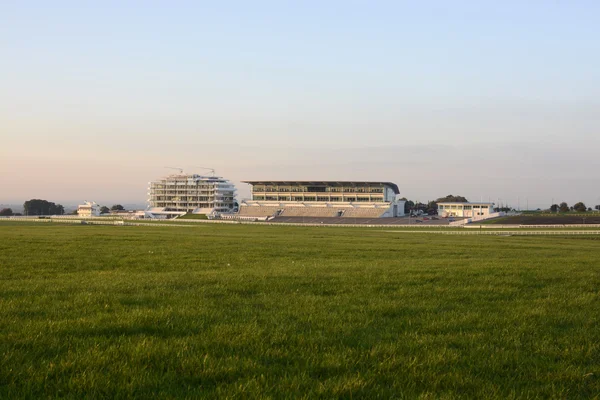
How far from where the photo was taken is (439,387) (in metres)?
5.62

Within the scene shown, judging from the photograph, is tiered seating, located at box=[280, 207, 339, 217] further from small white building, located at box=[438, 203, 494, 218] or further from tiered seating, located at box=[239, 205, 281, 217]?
small white building, located at box=[438, 203, 494, 218]

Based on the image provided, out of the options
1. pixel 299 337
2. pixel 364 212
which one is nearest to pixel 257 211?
pixel 364 212

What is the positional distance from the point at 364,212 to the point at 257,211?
32597mm

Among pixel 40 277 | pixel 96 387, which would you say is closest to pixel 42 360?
pixel 96 387

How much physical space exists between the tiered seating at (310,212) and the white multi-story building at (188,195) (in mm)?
23663

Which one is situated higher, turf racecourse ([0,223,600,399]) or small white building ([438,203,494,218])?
small white building ([438,203,494,218])

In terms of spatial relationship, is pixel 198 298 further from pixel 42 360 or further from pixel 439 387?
pixel 439 387

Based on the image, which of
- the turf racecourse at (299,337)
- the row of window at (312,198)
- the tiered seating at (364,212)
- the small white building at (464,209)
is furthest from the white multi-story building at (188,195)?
the turf racecourse at (299,337)

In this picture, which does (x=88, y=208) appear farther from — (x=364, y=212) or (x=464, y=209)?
(x=464, y=209)

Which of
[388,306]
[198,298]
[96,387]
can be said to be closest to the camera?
[96,387]

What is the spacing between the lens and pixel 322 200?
582 ft

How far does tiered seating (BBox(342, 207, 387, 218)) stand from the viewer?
520ft

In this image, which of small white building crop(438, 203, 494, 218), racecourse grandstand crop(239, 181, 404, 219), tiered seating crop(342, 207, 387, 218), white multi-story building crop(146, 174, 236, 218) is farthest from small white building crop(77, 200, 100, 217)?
small white building crop(438, 203, 494, 218)

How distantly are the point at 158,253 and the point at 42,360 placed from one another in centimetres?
1560
